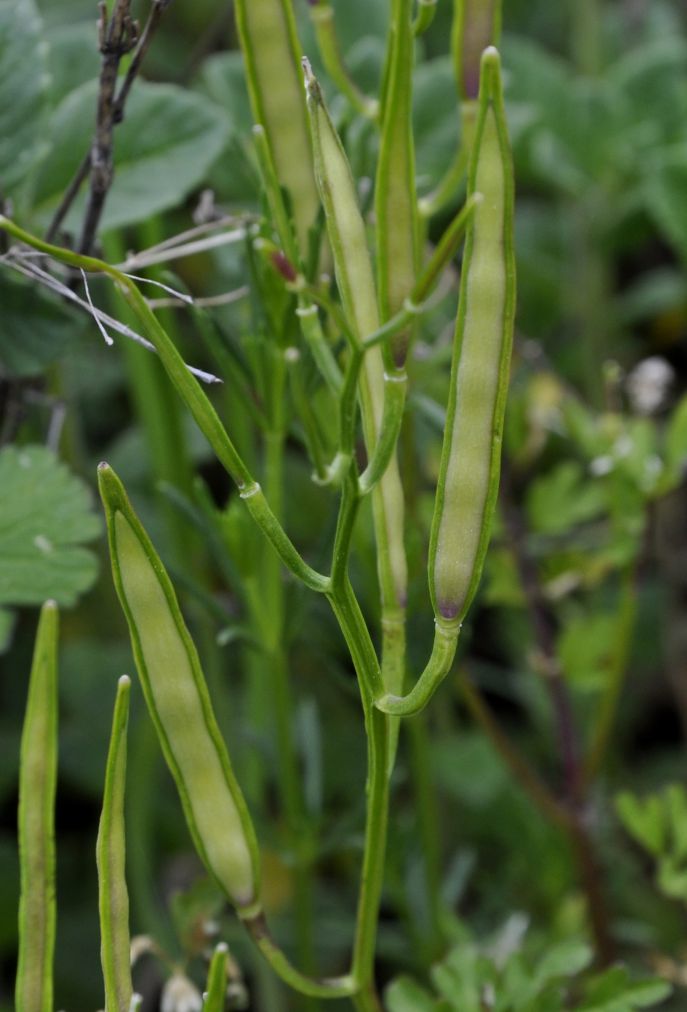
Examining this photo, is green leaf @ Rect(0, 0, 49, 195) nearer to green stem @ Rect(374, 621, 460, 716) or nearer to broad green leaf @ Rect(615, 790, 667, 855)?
green stem @ Rect(374, 621, 460, 716)

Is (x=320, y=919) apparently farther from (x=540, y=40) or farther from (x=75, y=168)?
(x=540, y=40)

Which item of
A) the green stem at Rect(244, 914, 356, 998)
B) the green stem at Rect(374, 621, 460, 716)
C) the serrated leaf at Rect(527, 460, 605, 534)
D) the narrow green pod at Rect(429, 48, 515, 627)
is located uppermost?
the narrow green pod at Rect(429, 48, 515, 627)

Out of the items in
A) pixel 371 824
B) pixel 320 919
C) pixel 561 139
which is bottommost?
pixel 320 919

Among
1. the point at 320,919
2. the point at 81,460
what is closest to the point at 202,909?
the point at 320,919

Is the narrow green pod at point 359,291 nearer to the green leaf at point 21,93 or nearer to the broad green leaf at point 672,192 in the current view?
the green leaf at point 21,93

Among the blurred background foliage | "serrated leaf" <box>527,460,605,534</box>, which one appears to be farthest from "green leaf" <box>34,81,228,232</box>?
"serrated leaf" <box>527,460,605,534</box>

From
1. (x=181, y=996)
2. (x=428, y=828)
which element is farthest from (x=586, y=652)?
(x=181, y=996)

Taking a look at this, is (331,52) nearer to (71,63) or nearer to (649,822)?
(71,63)
